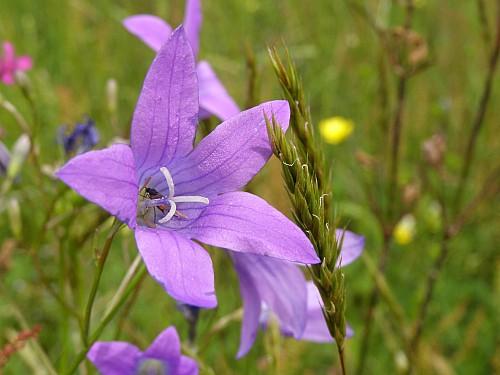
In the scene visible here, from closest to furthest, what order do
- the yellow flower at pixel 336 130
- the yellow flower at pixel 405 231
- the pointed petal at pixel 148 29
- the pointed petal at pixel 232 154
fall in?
the pointed petal at pixel 232 154 < the pointed petal at pixel 148 29 < the yellow flower at pixel 405 231 < the yellow flower at pixel 336 130

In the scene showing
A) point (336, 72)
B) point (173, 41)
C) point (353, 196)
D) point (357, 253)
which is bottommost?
point (353, 196)

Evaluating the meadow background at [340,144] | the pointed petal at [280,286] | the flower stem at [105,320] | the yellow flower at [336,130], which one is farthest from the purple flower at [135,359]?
the yellow flower at [336,130]

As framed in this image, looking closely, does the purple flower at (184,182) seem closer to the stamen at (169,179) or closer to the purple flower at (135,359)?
the stamen at (169,179)

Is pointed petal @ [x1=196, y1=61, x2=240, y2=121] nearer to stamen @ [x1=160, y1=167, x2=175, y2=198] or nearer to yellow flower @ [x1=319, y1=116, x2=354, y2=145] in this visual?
stamen @ [x1=160, y1=167, x2=175, y2=198]

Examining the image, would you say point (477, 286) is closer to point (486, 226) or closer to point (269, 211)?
point (486, 226)

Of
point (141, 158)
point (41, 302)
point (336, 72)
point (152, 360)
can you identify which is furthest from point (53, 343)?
point (336, 72)

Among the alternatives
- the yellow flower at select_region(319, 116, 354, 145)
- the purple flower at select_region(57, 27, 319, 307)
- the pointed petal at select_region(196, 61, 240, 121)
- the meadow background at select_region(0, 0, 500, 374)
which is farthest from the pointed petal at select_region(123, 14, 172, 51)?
the yellow flower at select_region(319, 116, 354, 145)
